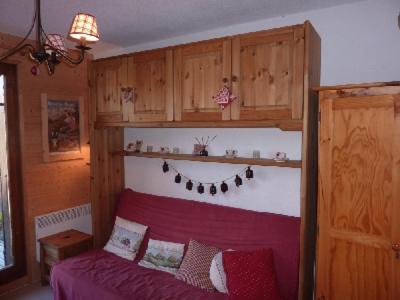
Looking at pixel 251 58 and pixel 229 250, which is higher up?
pixel 251 58

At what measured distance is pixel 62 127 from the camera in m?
3.69

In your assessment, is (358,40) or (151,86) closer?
(358,40)

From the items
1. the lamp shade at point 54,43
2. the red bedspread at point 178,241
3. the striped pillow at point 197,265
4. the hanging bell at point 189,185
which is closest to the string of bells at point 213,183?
the hanging bell at point 189,185

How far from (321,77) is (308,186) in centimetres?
86

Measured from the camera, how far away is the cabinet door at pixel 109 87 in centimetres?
308

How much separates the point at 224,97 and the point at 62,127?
2.18 m

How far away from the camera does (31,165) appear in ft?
11.2

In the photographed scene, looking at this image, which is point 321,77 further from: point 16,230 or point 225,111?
point 16,230

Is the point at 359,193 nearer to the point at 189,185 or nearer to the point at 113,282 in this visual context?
the point at 189,185

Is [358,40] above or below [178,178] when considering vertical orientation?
above

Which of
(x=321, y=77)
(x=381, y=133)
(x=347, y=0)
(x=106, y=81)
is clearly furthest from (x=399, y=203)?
(x=106, y=81)

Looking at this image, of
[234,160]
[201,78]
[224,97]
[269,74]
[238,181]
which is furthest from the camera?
[238,181]

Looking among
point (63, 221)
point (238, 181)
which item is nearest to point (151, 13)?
point (238, 181)

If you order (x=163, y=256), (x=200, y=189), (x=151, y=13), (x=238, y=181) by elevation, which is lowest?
(x=163, y=256)
